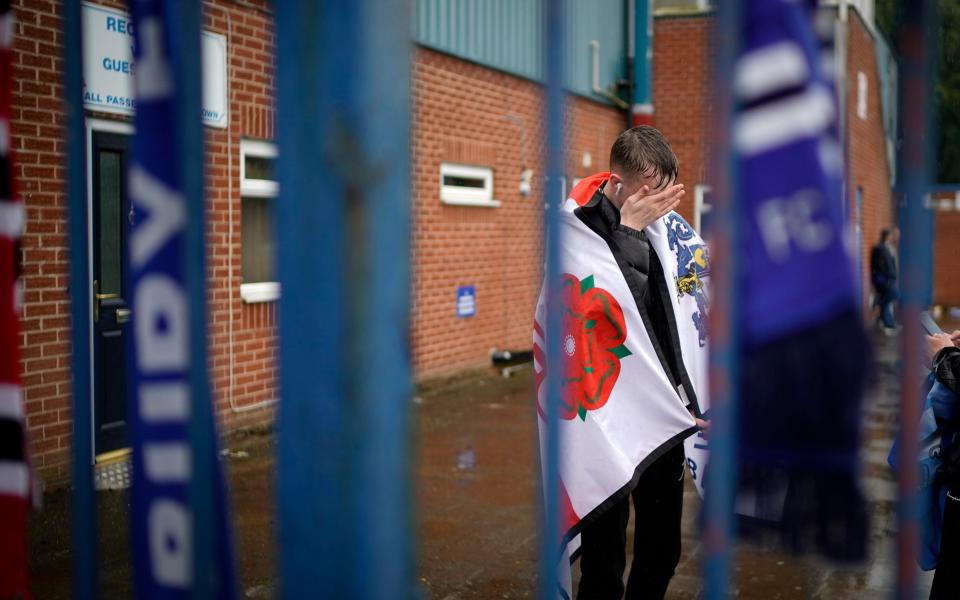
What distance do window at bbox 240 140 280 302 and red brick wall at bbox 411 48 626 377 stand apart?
1.72 meters

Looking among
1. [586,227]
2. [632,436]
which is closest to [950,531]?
[632,436]

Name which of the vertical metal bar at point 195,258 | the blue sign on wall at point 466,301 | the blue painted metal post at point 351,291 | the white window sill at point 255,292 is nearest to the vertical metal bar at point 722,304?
the blue painted metal post at point 351,291

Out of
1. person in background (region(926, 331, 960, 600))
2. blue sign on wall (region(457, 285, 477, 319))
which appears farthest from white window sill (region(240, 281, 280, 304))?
person in background (region(926, 331, 960, 600))

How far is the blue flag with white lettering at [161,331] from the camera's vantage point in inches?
70.7

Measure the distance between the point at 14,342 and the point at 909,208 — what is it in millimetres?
1478

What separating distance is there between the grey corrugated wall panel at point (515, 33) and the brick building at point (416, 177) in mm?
29

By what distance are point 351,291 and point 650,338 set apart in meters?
2.33

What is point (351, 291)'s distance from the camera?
4.86 feet

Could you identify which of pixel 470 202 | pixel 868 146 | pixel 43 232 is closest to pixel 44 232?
pixel 43 232

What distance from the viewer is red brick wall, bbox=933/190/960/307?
25.4 metres

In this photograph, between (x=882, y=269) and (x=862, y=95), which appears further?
(x=862, y=95)

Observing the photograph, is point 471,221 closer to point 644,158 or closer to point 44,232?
point 44,232

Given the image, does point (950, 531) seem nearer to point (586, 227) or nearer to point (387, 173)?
point (586, 227)

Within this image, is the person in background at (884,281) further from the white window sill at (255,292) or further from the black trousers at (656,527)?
the black trousers at (656,527)
